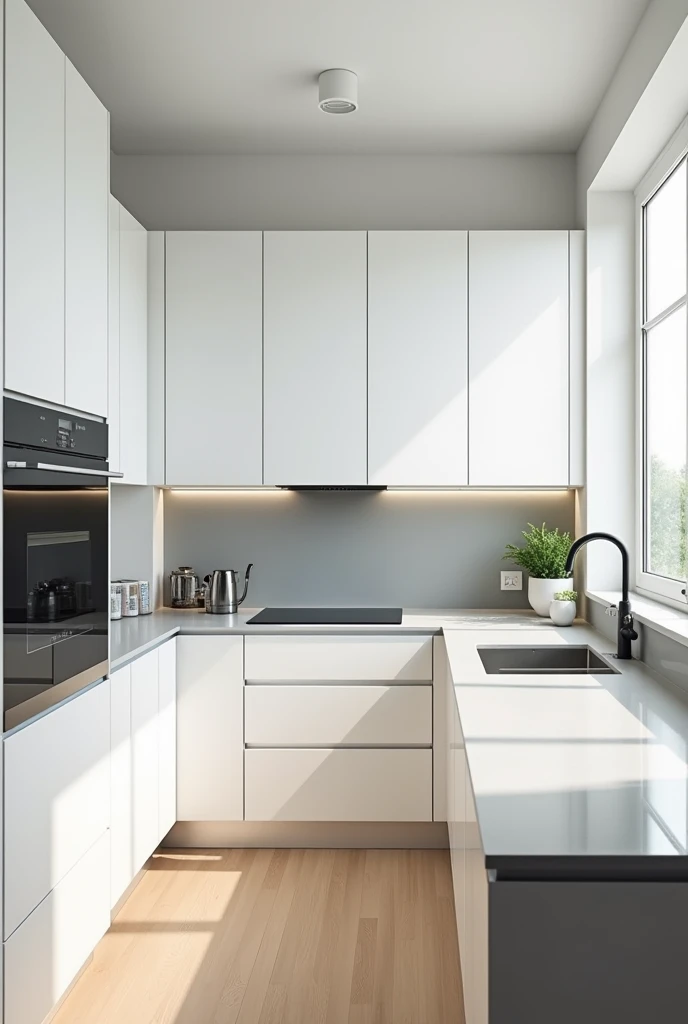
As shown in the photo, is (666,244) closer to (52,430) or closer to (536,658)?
(536,658)

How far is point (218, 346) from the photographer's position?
357cm

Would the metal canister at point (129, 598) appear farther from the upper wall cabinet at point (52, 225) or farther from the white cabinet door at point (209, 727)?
the upper wall cabinet at point (52, 225)

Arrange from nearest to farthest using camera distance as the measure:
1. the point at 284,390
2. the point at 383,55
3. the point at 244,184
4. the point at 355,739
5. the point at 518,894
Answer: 1. the point at 518,894
2. the point at 383,55
3. the point at 355,739
4. the point at 284,390
5. the point at 244,184

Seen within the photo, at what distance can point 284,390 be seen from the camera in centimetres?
355

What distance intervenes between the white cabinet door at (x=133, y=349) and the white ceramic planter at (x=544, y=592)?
1.68m

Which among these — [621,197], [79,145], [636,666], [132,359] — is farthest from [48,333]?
[621,197]

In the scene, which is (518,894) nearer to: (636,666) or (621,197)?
(636,666)

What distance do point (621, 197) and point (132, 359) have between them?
207 centimetres

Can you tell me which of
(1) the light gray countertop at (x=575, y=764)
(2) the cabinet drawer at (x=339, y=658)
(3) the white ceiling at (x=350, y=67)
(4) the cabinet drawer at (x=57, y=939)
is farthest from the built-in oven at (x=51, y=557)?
(3) the white ceiling at (x=350, y=67)

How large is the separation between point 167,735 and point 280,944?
880 mm

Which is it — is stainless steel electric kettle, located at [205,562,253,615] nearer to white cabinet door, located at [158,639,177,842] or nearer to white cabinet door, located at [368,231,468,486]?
white cabinet door, located at [158,639,177,842]

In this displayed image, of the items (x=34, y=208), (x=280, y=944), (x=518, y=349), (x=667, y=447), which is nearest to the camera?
(x=34, y=208)

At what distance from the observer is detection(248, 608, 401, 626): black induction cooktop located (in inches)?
132

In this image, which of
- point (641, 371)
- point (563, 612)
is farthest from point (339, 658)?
point (641, 371)
